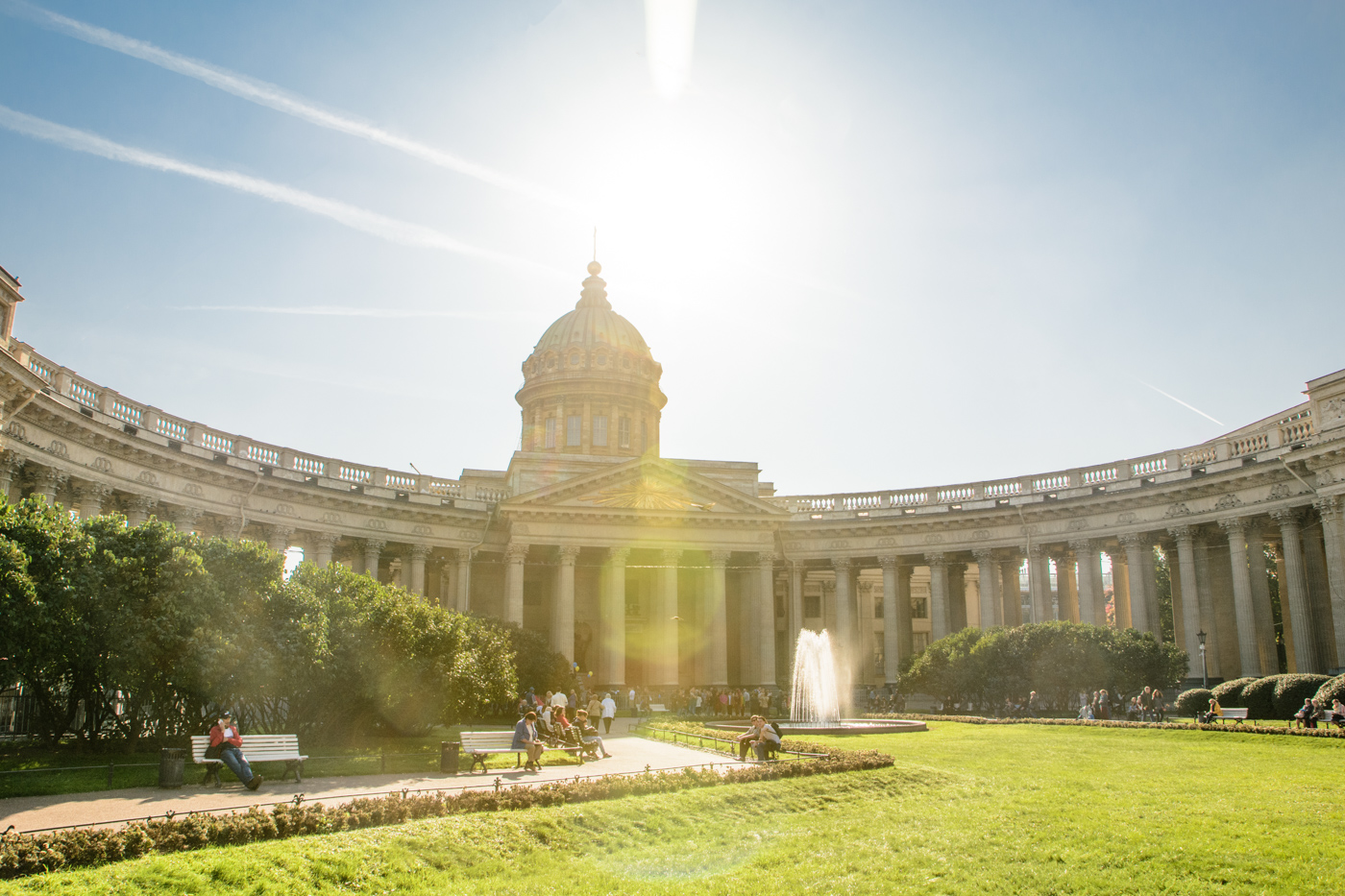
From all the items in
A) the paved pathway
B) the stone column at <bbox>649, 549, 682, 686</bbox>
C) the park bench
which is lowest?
the paved pathway

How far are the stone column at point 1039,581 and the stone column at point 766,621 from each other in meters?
13.2

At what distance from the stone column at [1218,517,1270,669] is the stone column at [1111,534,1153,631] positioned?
12.8 ft

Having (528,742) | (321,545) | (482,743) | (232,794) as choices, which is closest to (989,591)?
(321,545)

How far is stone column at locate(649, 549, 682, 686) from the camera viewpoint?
169 feet

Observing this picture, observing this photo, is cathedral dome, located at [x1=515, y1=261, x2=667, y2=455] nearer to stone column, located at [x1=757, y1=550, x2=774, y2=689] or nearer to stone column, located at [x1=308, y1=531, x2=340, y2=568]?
stone column, located at [x1=757, y1=550, x2=774, y2=689]

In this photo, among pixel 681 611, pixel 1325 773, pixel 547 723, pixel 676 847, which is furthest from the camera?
pixel 681 611

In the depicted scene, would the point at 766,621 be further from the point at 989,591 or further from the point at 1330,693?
the point at 1330,693

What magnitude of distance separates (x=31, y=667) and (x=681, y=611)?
39814mm

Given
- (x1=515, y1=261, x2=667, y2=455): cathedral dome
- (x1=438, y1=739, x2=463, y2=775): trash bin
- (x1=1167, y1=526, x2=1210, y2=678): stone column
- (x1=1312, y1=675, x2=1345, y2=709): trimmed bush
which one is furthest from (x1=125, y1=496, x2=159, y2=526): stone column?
(x1=1167, y1=526, x2=1210, y2=678): stone column

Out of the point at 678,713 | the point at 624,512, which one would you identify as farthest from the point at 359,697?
the point at 624,512

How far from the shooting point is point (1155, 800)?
18.3 meters

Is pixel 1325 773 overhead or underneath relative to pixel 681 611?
underneath

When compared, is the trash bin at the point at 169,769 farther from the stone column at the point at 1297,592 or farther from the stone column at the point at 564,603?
the stone column at the point at 1297,592

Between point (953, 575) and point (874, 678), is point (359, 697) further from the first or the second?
point (874, 678)
